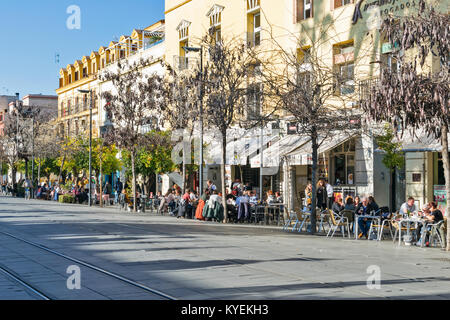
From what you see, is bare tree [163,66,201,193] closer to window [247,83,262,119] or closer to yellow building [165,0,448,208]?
yellow building [165,0,448,208]

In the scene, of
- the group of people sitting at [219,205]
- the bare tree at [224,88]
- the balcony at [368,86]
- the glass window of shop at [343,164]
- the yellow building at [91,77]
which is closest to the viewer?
the balcony at [368,86]

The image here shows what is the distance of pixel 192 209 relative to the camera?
93.3 ft

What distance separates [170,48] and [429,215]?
27428 mm

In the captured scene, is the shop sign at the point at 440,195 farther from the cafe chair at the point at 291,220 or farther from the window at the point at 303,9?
the window at the point at 303,9

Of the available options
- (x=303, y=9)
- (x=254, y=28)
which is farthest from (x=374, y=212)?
(x=254, y=28)

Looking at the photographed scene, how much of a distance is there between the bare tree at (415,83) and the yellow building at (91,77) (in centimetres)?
3345

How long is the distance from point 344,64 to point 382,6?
9.00ft

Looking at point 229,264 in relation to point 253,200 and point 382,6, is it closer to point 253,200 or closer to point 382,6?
point 253,200

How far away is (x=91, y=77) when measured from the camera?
195 feet

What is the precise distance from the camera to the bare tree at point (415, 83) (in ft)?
47.0

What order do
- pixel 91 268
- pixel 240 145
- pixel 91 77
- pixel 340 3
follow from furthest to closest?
pixel 91 77
pixel 240 145
pixel 340 3
pixel 91 268

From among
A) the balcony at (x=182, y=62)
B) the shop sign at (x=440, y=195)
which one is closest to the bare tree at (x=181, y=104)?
the balcony at (x=182, y=62)
